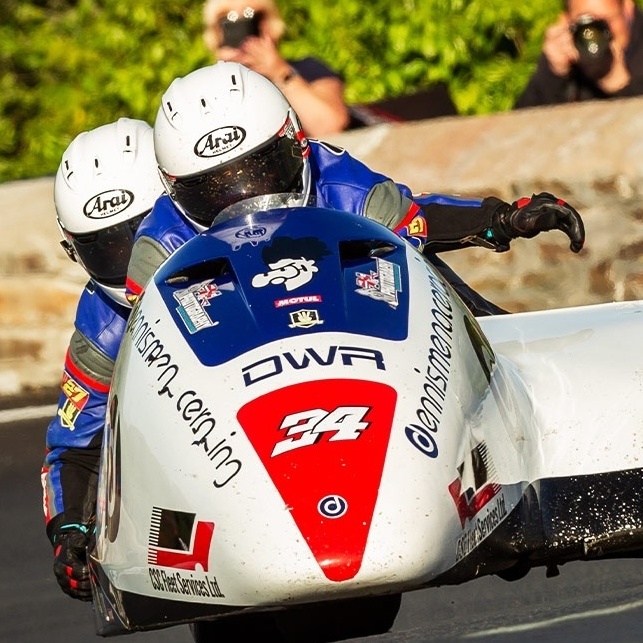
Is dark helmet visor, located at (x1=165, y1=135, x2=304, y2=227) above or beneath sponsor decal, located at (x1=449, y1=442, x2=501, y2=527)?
above

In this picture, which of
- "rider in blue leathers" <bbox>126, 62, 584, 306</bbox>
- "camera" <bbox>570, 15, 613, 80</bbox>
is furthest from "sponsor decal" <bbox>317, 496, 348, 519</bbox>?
"camera" <bbox>570, 15, 613, 80</bbox>

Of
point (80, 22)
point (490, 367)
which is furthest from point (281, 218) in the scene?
point (80, 22)

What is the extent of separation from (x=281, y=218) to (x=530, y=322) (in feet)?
3.61

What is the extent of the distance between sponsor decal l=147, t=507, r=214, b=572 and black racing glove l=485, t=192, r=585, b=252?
5.94 ft

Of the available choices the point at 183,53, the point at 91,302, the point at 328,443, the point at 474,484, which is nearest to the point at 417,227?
the point at 91,302

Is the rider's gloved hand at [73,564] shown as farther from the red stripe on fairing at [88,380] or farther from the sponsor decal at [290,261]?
the sponsor decal at [290,261]

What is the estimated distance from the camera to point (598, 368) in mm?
5062

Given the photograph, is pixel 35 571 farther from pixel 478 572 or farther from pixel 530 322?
pixel 478 572

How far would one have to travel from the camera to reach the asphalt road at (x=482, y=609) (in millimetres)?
5504

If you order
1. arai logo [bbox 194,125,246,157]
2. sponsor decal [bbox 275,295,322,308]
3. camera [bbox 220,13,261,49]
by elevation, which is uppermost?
arai logo [bbox 194,125,246,157]

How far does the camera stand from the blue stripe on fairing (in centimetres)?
432

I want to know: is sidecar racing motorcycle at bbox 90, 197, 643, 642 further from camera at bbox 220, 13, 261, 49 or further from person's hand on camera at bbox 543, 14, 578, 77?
person's hand on camera at bbox 543, 14, 578, 77

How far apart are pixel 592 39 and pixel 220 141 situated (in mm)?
4684

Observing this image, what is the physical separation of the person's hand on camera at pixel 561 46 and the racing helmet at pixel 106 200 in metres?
4.01
